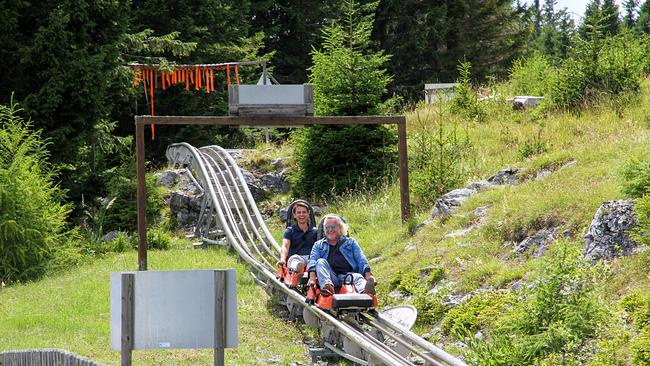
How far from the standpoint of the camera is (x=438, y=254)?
12328mm

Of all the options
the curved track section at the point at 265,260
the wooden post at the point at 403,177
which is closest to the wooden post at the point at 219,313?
the curved track section at the point at 265,260

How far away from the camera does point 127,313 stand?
6055mm

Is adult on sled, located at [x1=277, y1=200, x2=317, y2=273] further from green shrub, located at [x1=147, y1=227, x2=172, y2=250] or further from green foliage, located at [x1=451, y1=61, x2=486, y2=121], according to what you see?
green foliage, located at [x1=451, y1=61, x2=486, y2=121]

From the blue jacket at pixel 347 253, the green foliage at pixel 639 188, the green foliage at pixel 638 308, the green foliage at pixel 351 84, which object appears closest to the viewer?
the green foliage at pixel 638 308

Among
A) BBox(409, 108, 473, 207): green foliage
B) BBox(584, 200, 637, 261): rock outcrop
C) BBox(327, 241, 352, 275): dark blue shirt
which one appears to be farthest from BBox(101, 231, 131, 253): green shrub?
BBox(584, 200, 637, 261): rock outcrop

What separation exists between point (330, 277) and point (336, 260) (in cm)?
35

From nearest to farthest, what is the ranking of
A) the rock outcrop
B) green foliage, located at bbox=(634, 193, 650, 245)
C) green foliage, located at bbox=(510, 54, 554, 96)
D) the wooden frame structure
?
green foliage, located at bbox=(634, 193, 650, 245) → the rock outcrop → the wooden frame structure → green foliage, located at bbox=(510, 54, 554, 96)

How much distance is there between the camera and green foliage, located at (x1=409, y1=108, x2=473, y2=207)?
52.2 feet

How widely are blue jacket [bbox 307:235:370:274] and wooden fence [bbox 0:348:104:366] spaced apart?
360 centimetres

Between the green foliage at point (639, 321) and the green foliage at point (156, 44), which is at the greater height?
the green foliage at point (156, 44)

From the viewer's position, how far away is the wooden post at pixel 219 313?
6023 millimetres

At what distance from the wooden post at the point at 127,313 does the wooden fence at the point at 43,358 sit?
133 cm

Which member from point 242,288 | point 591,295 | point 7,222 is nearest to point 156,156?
point 7,222

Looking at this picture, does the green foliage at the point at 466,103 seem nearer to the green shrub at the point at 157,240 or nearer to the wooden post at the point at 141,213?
the green shrub at the point at 157,240
